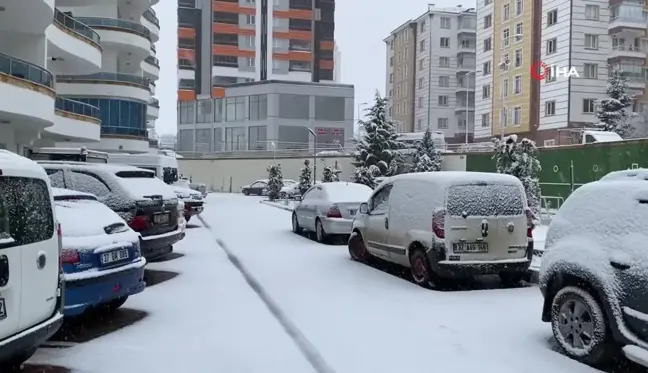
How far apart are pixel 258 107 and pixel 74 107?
4306cm

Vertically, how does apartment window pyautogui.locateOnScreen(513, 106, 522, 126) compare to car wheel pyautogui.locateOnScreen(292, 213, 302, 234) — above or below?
above

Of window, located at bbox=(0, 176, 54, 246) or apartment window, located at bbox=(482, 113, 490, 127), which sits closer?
window, located at bbox=(0, 176, 54, 246)

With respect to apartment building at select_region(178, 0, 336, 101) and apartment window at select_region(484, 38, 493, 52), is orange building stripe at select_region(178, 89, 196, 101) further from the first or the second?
apartment window at select_region(484, 38, 493, 52)

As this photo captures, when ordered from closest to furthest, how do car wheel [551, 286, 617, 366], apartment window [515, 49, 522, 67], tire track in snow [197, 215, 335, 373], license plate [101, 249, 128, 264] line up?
1. car wheel [551, 286, 617, 366]
2. tire track in snow [197, 215, 335, 373]
3. license plate [101, 249, 128, 264]
4. apartment window [515, 49, 522, 67]

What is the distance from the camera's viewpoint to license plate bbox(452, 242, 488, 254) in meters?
8.90

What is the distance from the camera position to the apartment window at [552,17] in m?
44.4

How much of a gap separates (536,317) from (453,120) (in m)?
64.8

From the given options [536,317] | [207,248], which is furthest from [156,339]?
[207,248]

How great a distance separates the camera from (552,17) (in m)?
44.8

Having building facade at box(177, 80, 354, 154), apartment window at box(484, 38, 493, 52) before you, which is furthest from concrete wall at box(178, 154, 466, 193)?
apartment window at box(484, 38, 493, 52)

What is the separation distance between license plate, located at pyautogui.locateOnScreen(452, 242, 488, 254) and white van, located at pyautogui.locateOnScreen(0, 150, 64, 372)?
5501 millimetres

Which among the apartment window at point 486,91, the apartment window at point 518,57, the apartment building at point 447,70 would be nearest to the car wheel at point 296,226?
the apartment window at point 518,57

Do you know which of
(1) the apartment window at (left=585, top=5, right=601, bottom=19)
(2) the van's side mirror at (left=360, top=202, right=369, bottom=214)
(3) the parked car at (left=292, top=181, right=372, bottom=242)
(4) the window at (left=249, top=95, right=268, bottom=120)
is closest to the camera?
(2) the van's side mirror at (left=360, top=202, right=369, bottom=214)

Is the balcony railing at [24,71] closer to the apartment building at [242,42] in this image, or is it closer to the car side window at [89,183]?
the car side window at [89,183]
